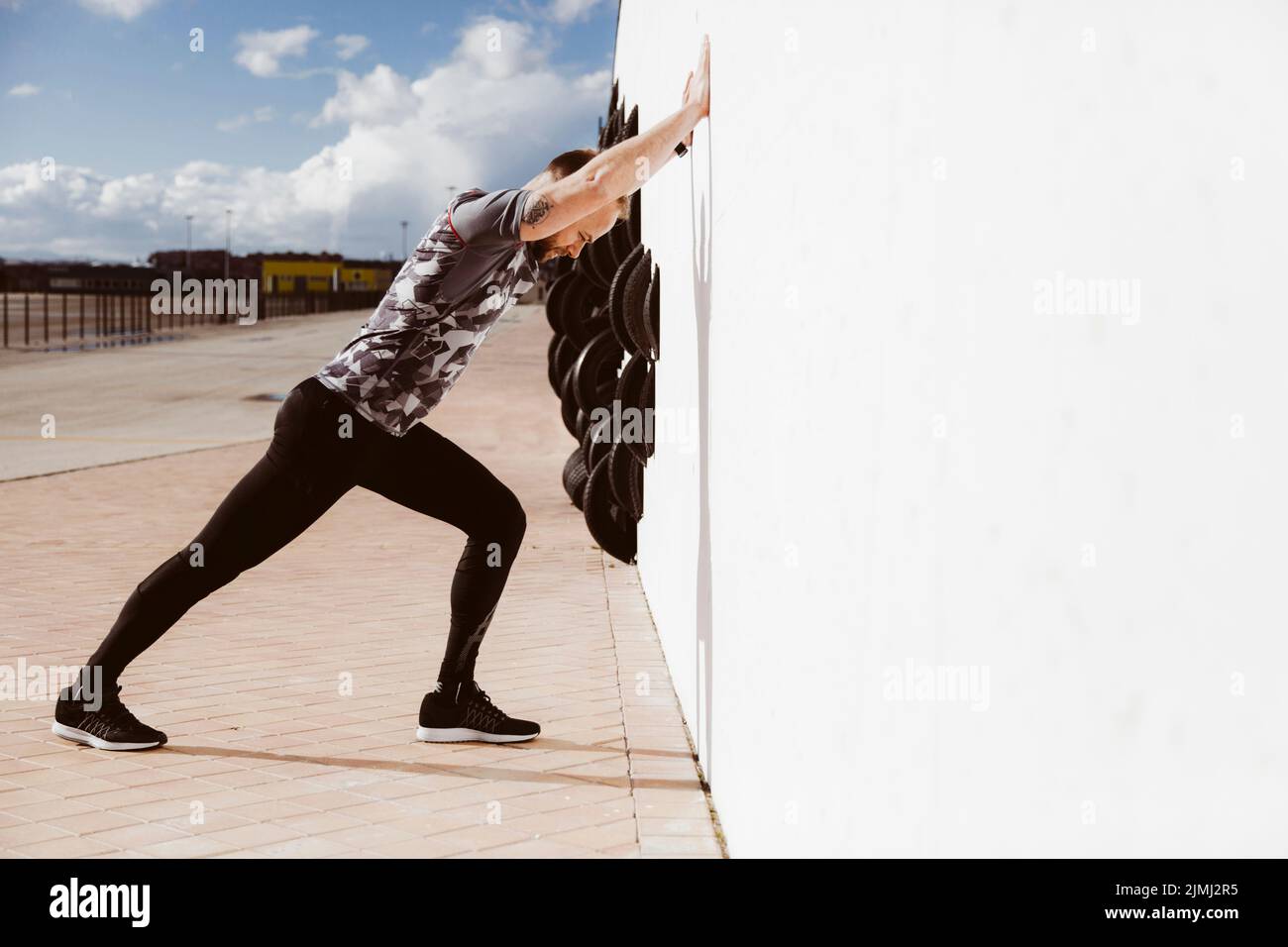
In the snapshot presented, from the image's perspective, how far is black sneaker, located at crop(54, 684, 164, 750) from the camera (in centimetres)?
386

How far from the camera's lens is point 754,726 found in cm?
276

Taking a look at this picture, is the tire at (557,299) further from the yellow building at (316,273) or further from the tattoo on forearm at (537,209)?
the yellow building at (316,273)

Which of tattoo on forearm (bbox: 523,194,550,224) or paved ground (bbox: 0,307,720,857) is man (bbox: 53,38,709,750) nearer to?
tattoo on forearm (bbox: 523,194,550,224)

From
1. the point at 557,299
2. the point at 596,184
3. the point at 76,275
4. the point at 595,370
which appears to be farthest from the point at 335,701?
the point at 76,275

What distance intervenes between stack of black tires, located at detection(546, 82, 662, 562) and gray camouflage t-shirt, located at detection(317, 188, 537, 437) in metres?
1.69

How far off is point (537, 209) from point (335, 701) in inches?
76.8

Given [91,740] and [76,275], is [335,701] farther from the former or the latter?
[76,275]

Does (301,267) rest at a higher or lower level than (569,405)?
higher

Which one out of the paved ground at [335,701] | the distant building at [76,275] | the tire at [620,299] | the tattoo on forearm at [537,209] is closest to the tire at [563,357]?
the paved ground at [335,701]

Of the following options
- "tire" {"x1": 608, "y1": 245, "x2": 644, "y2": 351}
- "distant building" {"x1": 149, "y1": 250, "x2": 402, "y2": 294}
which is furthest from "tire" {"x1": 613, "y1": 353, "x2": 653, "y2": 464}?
"distant building" {"x1": 149, "y1": 250, "x2": 402, "y2": 294}

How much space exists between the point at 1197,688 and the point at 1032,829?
27cm

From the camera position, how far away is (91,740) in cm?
387
